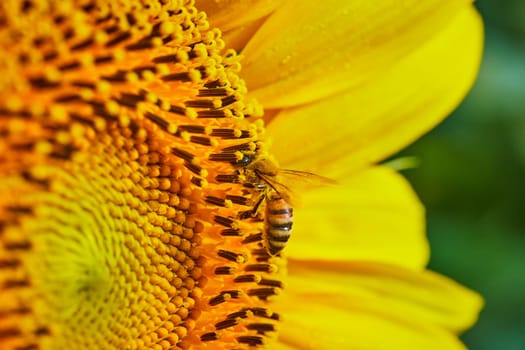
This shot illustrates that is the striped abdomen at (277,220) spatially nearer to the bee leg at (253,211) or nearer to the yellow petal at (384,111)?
the bee leg at (253,211)

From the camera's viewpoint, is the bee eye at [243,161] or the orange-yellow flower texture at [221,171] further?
the bee eye at [243,161]

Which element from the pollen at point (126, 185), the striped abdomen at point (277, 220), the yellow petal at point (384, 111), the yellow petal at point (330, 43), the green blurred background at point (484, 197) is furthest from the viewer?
the green blurred background at point (484, 197)

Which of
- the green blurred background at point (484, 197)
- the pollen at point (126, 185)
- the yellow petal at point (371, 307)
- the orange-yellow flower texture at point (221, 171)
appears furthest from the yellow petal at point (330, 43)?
the green blurred background at point (484, 197)

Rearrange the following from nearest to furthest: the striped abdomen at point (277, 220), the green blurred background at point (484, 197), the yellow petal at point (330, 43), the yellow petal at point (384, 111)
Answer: the striped abdomen at point (277, 220) < the yellow petal at point (330, 43) < the yellow petal at point (384, 111) < the green blurred background at point (484, 197)

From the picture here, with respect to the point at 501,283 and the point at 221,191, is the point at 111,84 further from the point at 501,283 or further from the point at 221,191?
the point at 501,283

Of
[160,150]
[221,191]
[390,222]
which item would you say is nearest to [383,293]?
[390,222]

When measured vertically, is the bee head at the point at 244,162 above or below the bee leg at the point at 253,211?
above

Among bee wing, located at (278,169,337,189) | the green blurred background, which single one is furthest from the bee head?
the green blurred background
